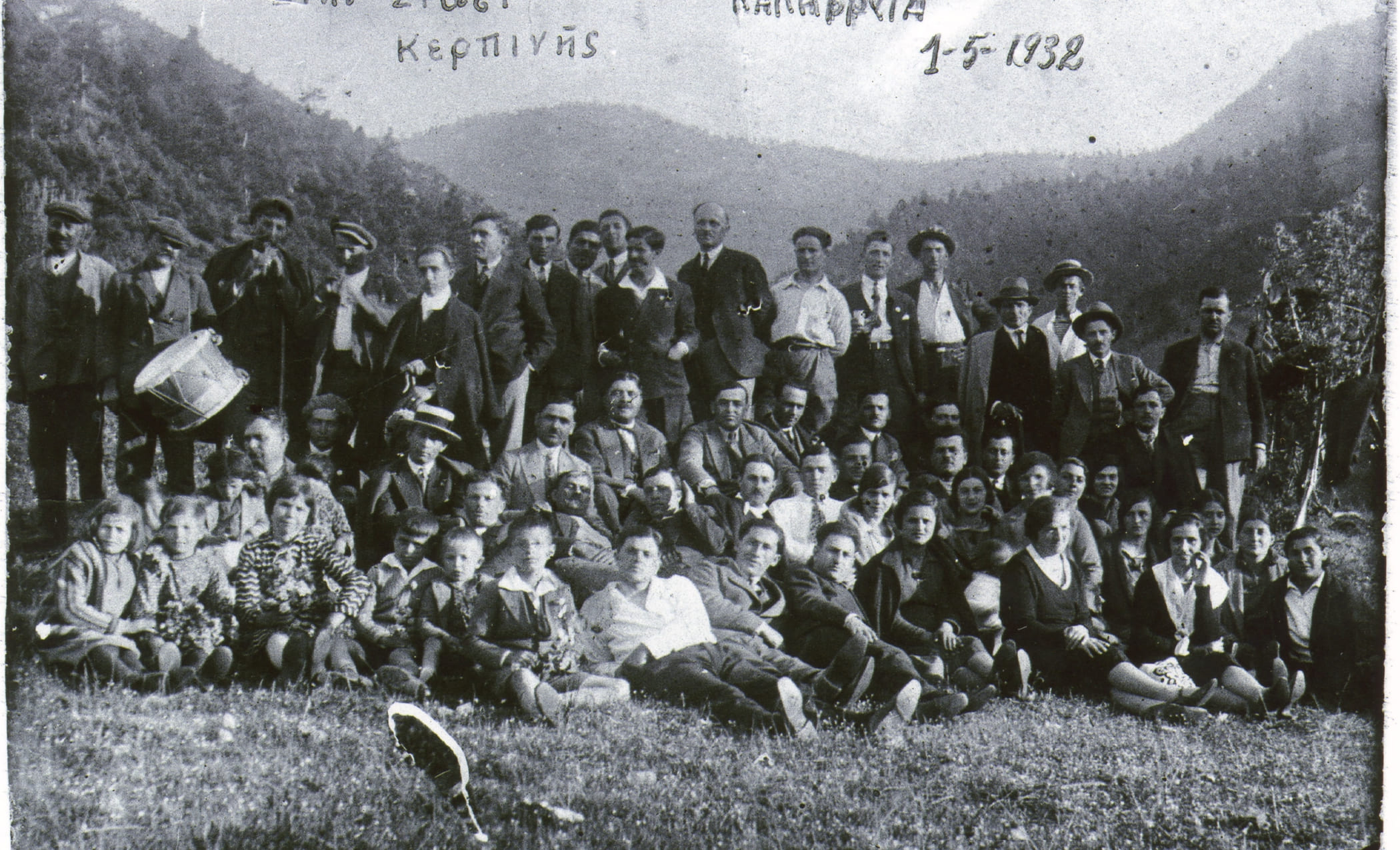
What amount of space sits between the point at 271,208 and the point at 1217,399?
4715 mm

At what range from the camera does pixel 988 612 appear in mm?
5262

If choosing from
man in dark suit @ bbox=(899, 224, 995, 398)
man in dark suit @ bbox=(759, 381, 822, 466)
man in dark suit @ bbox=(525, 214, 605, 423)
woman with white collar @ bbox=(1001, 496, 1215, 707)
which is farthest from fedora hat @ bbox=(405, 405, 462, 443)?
woman with white collar @ bbox=(1001, 496, 1215, 707)

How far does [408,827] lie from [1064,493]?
3346 mm

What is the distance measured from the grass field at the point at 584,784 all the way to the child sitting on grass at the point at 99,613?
10 cm

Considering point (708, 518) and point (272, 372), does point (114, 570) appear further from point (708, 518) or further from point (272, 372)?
point (708, 518)

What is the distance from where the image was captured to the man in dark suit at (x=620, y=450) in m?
5.27

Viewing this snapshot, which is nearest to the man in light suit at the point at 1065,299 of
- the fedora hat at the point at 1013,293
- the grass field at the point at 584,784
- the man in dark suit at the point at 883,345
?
the fedora hat at the point at 1013,293

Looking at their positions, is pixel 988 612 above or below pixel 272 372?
below

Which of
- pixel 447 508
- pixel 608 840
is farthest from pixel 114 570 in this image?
pixel 608 840

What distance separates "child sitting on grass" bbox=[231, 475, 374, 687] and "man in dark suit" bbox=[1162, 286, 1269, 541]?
13.2 ft

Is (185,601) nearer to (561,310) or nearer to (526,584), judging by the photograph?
(526,584)

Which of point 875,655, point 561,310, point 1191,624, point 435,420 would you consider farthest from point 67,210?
point 1191,624

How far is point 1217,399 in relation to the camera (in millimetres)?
5730

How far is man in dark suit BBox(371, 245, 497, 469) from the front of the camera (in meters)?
5.32
